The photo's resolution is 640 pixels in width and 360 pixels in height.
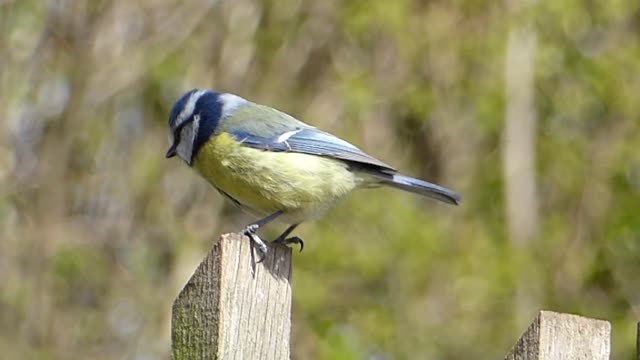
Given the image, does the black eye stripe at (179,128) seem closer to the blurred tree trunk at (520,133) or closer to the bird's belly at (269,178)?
the bird's belly at (269,178)

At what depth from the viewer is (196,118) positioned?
9.57 ft

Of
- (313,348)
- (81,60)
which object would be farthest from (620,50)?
(81,60)

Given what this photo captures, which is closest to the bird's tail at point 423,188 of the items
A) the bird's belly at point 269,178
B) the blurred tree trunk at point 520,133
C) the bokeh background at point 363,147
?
the bird's belly at point 269,178

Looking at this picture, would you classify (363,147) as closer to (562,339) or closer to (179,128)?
(179,128)

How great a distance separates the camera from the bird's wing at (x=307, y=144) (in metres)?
2.88

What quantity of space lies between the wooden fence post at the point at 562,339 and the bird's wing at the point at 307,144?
126 centimetres

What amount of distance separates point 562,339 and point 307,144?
4.51 feet

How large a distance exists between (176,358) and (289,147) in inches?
53.7

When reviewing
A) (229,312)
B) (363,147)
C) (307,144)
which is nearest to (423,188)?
(307,144)

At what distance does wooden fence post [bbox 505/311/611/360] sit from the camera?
166cm

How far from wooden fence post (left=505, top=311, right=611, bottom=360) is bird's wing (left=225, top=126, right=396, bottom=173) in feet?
4.13

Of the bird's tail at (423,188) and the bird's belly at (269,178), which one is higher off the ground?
the bird's tail at (423,188)

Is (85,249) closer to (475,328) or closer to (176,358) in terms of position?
(475,328)

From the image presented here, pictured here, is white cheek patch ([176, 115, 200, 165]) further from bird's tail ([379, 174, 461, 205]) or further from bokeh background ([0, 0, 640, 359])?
bokeh background ([0, 0, 640, 359])
